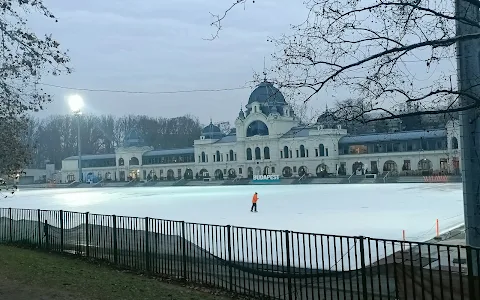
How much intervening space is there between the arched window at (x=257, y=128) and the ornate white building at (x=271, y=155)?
21 cm

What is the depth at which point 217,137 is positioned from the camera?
4505 inches

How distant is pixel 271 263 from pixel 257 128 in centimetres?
9194

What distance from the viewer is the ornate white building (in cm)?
8308

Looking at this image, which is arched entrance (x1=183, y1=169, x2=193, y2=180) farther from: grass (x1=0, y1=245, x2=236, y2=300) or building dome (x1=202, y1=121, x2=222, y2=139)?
grass (x1=0, y1=245, x2=236, y2=300)

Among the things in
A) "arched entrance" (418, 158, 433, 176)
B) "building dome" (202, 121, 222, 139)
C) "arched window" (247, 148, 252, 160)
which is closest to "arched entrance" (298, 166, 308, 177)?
"arched window" (247, 148, 252, 160)

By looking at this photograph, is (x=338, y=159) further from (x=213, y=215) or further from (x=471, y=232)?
(x=471, y=232)

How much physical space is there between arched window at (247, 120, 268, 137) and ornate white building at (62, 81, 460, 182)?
212mm

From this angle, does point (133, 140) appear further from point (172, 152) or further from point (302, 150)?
point (302, 150)

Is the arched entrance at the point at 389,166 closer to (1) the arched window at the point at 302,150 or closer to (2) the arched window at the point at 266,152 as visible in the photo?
(1) the arched window at the point at 302,150

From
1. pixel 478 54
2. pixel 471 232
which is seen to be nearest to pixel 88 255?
pixel 471 232

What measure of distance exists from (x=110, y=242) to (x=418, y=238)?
11.6 metres

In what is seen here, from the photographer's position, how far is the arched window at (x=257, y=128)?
102562 mm

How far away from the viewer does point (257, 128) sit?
103 m

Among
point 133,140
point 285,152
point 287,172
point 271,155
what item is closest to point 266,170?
point 271,155
